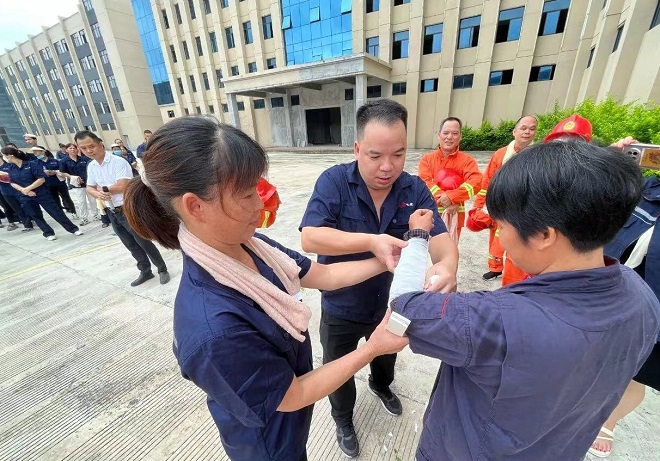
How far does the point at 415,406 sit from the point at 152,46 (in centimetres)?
3500

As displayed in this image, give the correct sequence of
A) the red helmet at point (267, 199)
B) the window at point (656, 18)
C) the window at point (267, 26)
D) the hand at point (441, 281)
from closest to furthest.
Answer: the hand at point (441, 281) → the red helmet at point (267, 199) → the window at point (656, 18) → the window at point (267, 26)

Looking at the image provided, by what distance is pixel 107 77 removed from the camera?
28.9 metres

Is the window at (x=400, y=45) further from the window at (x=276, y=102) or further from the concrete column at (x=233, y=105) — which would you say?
the concrete column at (x=233, y=105)

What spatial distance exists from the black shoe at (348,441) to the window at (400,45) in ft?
65.0

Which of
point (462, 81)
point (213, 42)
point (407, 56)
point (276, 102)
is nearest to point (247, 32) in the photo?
point (213, 42)

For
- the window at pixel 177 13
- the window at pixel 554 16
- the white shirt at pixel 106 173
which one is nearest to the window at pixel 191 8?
the window at pixel 177 13

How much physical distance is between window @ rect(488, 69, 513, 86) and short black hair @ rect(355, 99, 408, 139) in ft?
58.9

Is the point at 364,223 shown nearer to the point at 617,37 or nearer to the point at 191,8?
the point at 617,37

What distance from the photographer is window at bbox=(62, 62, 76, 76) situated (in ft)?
104

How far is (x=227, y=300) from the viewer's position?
81 cm

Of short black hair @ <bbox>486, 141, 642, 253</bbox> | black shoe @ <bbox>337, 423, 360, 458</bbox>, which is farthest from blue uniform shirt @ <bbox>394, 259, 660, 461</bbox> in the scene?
black shoe @ <bbox>337, 423, 360, 458</bbox>

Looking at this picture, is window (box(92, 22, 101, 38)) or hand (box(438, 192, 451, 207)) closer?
hand (box(438, 192, 451, 207))

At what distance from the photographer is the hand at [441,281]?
3.50ft

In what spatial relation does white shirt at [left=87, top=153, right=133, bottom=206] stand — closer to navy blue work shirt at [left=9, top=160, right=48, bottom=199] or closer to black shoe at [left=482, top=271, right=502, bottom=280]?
navy blue work shirt at [left=9, top=160, right=48, bottom=199]
